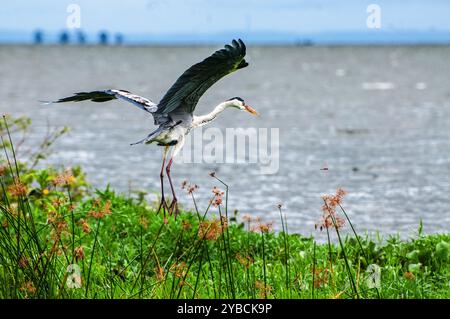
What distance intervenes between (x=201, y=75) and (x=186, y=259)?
4.29 feet

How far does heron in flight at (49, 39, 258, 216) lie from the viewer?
5941 mm

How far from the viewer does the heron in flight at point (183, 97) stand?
5.94m

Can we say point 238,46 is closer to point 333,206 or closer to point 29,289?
point 333,206

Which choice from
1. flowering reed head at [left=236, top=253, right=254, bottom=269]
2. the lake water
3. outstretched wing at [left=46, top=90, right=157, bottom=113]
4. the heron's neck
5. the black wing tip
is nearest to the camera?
flowering reed head at [left=236, top=253, right=254, bottom=269]

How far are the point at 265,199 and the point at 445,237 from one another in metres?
6.03

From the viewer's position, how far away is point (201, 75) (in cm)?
607

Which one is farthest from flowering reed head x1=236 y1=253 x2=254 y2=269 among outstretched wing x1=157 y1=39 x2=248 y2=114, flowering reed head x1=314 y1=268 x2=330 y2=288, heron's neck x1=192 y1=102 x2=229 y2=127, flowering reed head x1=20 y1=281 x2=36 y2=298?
flowering reed head x1=20 y1=281 x2=36 y2=298

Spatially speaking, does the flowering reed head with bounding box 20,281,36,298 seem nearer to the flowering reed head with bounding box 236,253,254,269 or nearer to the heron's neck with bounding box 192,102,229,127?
the flowering reed head with bounding box 236,253,254,269

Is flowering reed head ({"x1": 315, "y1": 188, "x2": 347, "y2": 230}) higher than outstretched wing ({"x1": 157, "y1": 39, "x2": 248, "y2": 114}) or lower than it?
lower
